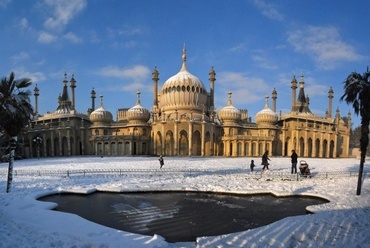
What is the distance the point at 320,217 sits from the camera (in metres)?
11.2

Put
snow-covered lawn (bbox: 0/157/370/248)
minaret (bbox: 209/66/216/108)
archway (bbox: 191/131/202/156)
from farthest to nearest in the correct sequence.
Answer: minaret (bbox: 209/66/216/108), archway (bbox: 191/131/202/156), snow-covered lawn (bbox: 0/157/370/248)

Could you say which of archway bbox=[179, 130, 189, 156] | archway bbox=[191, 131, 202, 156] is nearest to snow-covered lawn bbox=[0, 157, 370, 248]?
archway bbox=[179, 130, 189, 156]

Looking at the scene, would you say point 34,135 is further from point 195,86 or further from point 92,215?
point 92,215

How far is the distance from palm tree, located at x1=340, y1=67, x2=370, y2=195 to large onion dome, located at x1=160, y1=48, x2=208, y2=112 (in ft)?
160

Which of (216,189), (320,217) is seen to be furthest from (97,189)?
(320,217)

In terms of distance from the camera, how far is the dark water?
10578mm

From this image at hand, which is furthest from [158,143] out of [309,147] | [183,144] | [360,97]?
[360,97]

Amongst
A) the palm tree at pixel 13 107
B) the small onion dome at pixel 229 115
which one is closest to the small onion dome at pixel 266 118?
the small onion dome at pixel 229 115

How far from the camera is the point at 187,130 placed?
58.6 m

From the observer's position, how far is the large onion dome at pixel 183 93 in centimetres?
6488

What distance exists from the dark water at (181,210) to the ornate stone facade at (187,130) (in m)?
41.1

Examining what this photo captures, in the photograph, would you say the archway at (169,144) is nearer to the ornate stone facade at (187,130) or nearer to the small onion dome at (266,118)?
the ornate stone facade at (187,130)

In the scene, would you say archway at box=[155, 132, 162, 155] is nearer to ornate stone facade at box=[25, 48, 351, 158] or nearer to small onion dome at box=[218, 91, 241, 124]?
ornate stone facade at box=[25, 48, 351, 158]

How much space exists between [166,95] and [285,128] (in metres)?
32.5
